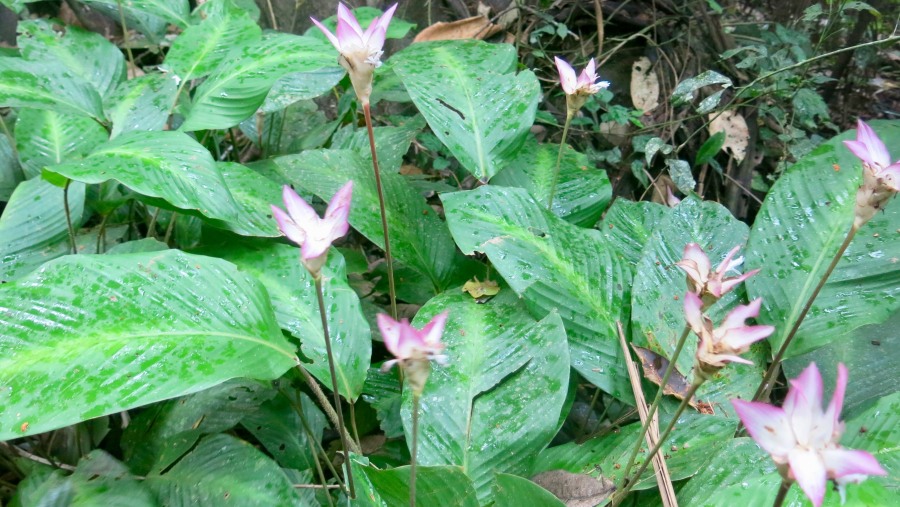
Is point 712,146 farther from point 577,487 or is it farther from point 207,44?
point 207,44

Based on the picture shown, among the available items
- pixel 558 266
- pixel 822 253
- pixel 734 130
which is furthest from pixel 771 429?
pixel 734 130

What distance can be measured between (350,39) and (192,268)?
15.5 inches

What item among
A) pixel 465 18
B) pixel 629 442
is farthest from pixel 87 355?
pixel 465 18

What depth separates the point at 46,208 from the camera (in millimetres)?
1080

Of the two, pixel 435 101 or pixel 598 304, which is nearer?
pixel 598 304

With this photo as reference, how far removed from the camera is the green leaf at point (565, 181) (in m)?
1.21

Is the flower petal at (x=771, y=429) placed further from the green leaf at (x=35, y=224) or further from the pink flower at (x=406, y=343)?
the green leaf at (x=35, y=224)

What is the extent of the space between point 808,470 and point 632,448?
0.51 m

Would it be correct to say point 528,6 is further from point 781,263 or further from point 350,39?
point 350,39

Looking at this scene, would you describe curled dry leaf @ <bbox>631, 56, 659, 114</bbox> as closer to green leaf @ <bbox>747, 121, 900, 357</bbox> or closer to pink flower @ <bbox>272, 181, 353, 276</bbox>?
green leaf @ <bbox>747, 121, 900, 357</bbox>

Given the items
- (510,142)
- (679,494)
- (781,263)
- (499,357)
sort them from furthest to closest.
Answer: (510,142)
(781,263)
(499,357)
(679,494)

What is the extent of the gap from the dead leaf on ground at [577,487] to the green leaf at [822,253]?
39cm

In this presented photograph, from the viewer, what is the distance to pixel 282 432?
3.24 ft

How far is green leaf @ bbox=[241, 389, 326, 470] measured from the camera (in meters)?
0.97
